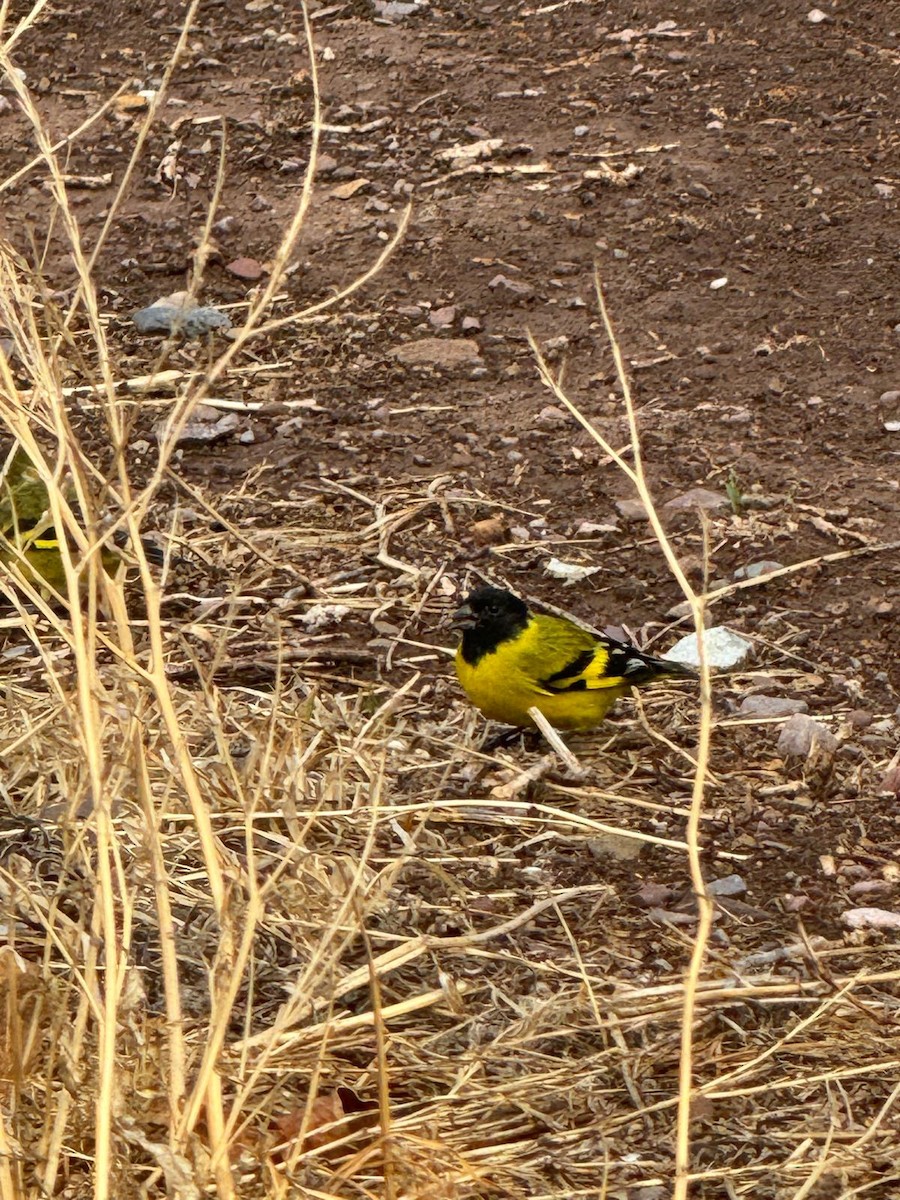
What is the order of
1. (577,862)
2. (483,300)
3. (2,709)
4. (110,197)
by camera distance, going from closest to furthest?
(577,862)
(2,709)
(483,300)
(110,197)

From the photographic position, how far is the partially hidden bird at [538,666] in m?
4.64

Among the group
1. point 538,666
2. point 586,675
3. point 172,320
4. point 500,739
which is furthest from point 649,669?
point 172,320

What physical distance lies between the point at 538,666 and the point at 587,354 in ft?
7.62

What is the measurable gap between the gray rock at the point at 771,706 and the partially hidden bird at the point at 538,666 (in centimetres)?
22

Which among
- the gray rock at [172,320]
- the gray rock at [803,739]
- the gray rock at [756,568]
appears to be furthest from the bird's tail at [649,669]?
the gray rock at [172,320]

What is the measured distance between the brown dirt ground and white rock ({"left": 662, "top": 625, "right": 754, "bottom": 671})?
8cm

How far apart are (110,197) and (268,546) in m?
2.93

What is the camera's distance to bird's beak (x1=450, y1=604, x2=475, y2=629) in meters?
4.78

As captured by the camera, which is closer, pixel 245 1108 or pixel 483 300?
pixel 245 1108

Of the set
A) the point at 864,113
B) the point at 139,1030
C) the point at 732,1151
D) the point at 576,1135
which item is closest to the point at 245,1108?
the point at 139,1030

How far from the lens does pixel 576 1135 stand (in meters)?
3.22

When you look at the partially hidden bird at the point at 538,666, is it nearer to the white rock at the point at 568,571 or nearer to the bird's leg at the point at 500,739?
the bird's leg at the point at 500,739

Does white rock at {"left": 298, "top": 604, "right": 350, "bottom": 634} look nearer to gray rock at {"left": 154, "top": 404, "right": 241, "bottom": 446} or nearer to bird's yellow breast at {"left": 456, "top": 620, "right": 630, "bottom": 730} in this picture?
bird's yellow breast at {"left": 456, "top": 620, "right": 630, "bottom": 730}

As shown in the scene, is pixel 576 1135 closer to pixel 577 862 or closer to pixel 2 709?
pixel 577 862
